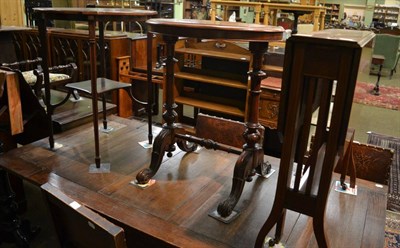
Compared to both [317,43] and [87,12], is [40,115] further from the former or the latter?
[317,43]

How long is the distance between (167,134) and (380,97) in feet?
17.6

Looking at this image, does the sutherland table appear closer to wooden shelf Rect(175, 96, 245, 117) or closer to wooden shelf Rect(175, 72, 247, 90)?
wooden shelf Rect(175, 72, 247, 90)

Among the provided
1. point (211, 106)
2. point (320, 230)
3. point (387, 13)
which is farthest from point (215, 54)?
point (387, 13)

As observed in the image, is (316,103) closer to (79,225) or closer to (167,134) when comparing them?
(167,134)

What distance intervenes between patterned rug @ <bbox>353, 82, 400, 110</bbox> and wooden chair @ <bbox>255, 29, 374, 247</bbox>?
4.99 m

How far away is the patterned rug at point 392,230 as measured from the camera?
223 centimetres

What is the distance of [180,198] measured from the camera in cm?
174

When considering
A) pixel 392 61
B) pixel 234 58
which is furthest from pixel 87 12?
pixel 392 61

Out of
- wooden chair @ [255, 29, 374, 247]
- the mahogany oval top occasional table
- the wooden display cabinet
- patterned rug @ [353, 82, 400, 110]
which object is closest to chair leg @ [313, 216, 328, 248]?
wooden chair @ [255, 29, 374, 247]

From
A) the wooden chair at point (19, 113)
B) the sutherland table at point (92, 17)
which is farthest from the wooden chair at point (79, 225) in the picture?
the wooden chair at point (19, 113)

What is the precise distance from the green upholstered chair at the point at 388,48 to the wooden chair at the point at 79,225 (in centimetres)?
795

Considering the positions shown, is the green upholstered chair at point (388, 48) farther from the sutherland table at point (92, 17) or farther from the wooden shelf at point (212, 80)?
the sutherland table at point (92, 17)

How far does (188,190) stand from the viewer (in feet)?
5.95

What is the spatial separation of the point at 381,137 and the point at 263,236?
3.28 meters
